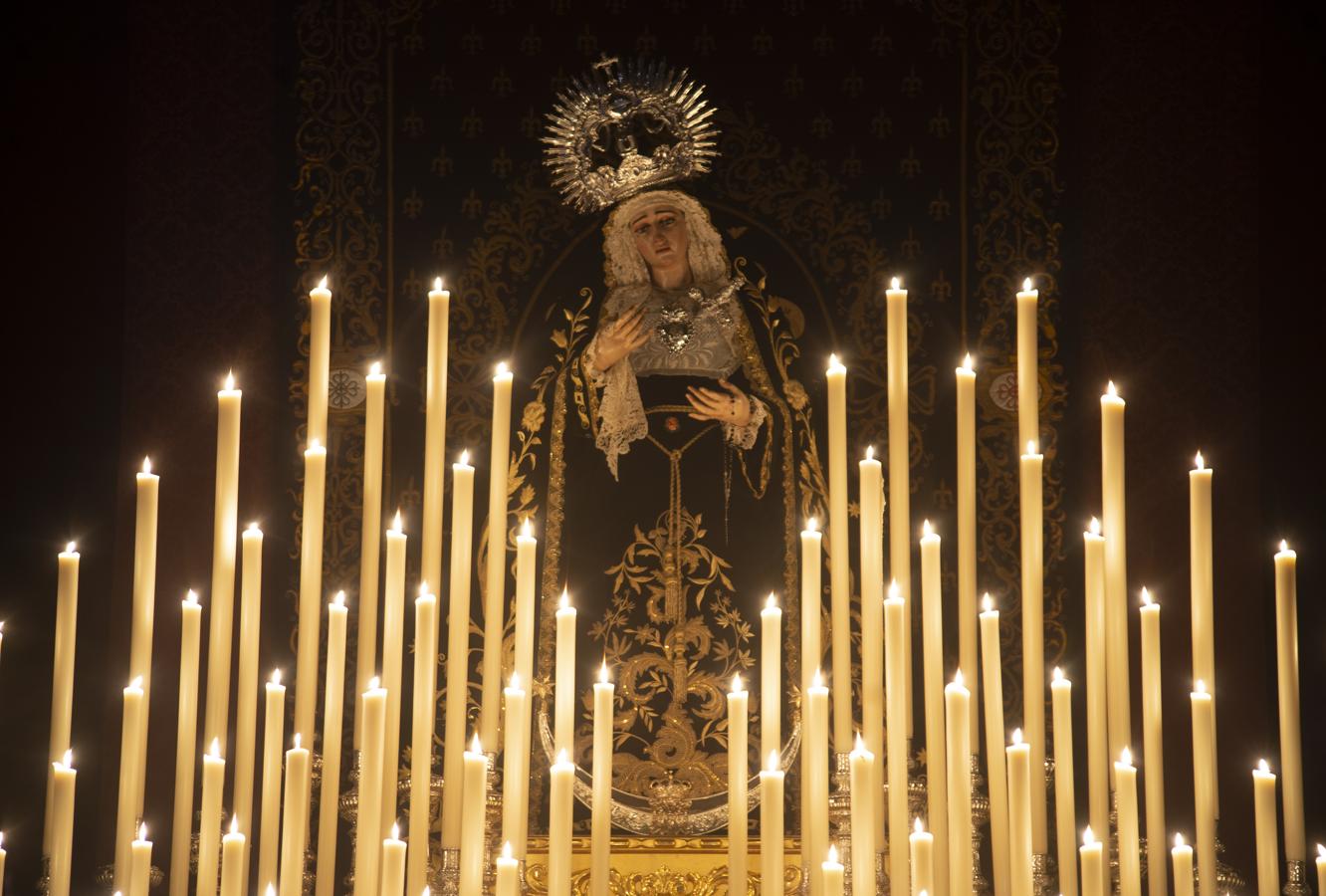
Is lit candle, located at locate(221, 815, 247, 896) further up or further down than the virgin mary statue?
further down

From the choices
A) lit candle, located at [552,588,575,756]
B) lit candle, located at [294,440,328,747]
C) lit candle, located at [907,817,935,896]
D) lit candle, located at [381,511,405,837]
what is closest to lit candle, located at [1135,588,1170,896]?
lit candle, located at [907,817,935,896]

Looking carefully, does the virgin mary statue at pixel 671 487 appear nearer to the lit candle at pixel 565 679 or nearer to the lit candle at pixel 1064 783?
the lit candle at pixel 1064 783

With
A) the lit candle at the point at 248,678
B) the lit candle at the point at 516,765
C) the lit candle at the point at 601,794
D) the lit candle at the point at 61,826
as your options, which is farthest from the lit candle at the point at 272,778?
the lit candle at the point at 601,794

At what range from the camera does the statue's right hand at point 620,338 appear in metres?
3.84

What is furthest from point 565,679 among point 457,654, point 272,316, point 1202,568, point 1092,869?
point 272,316

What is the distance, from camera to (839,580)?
8.96ft

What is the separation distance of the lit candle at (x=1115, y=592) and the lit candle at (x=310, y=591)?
137 cm

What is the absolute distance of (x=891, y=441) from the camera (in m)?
2.76

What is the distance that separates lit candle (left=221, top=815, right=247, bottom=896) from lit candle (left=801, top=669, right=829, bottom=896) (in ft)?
2.85

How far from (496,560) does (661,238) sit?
143 cm

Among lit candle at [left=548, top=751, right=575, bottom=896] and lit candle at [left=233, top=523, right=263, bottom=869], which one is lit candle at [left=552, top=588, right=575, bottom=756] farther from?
lit candle at [left=233, top=523, right=263, bottom=869]

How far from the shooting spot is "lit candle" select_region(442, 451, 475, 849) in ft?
8.19

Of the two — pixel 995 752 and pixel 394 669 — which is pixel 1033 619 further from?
pixel 394 669

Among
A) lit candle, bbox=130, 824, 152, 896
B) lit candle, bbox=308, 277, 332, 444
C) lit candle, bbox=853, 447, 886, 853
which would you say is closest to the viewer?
lit candle, bbox=130, 824, 152, 896
